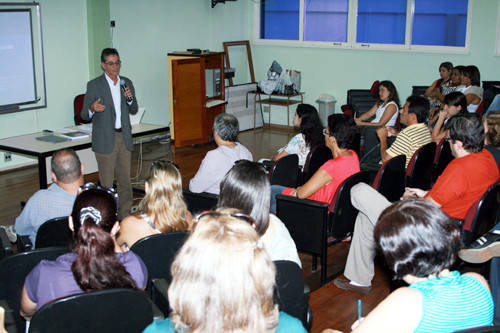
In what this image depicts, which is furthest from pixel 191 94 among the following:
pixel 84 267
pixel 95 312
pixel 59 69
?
pixel 95 312

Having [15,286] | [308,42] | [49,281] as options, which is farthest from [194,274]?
[308,42]

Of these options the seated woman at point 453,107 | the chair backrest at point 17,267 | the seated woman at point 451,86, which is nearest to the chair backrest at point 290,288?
the chair backrest at point 17,267

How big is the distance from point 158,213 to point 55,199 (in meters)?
0.81

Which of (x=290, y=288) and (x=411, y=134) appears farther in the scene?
(x=411, y=134)

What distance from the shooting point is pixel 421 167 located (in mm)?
4516

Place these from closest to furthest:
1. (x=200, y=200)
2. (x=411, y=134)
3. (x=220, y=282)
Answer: (x=220, y=282) → (x=200, y=200) → (x=411, y=134)

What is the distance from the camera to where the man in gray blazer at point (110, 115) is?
4953mm

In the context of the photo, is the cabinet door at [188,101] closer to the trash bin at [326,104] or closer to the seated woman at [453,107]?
the trash bin at [326,104]

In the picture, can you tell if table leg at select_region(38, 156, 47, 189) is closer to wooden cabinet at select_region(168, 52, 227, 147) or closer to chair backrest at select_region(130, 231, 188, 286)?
chair backrest at select_region(130, 231, 188, 286)

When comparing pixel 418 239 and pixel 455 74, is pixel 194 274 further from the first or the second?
pixel 455 74

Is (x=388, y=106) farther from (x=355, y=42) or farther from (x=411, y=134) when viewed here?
(x=355, y=42)

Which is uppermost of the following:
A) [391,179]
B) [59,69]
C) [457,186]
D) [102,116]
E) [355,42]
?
[355,42]

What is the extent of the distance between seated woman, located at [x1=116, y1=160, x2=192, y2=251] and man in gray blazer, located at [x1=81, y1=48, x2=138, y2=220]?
222 centimetres

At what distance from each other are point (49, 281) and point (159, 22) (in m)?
7.09
